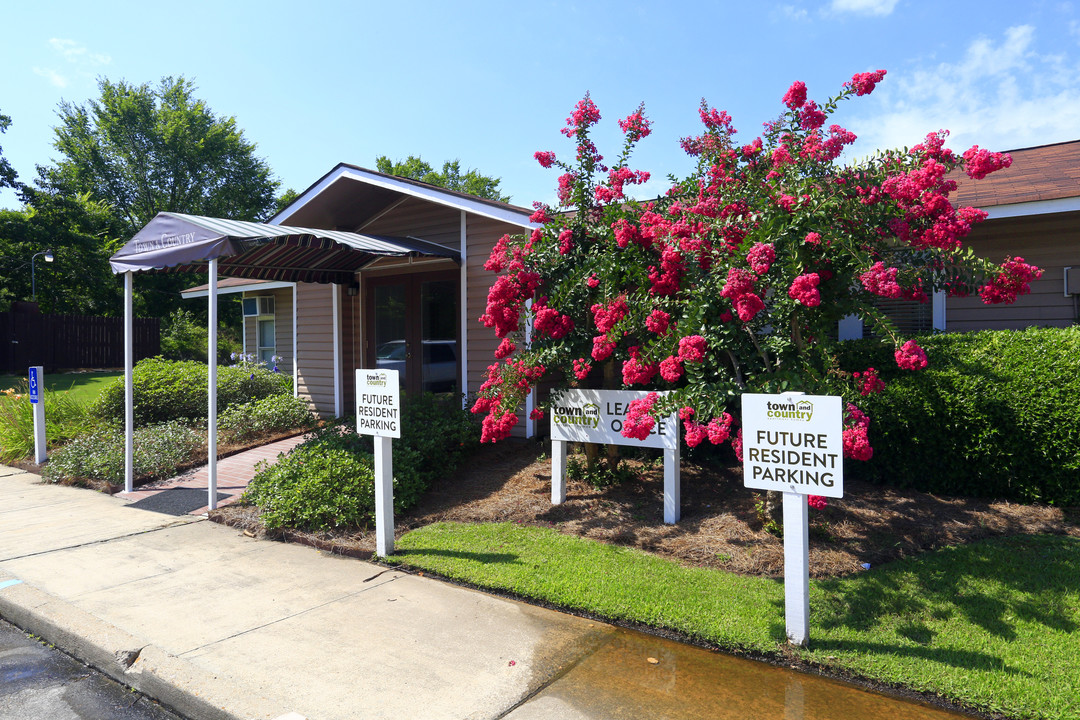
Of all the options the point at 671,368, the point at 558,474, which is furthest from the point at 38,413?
the point at 671,368

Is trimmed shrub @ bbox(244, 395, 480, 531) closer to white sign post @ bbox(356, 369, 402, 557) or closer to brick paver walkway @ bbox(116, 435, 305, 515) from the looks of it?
white sign post @ bbox(356, 369, 402, 557)

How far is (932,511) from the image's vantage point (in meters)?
5.35

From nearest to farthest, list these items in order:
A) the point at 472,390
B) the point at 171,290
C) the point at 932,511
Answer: the point at 932,511
the point at 472,390
the point at 171,290

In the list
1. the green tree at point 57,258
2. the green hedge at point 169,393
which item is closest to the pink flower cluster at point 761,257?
the green hedge at point 169,393

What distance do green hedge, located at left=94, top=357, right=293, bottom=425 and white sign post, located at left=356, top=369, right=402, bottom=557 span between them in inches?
253

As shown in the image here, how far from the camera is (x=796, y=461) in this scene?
368cm

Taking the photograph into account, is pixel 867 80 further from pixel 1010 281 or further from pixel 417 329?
pixel 417 329

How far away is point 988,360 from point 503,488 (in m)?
4.47

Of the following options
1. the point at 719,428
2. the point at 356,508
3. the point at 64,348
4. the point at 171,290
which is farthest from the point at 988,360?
the point at 171,290

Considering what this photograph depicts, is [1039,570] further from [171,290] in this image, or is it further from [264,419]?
[171,290]

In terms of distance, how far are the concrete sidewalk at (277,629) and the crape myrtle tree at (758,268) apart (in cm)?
174

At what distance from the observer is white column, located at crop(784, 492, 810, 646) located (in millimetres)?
3666

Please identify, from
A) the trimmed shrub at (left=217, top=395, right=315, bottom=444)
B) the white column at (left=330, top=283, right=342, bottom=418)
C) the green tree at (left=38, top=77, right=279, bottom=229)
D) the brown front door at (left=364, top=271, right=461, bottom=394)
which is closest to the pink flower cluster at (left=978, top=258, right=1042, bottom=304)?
the brown front door at (left=364, top=271, right=461, bottom=394)

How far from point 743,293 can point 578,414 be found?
235 cm
